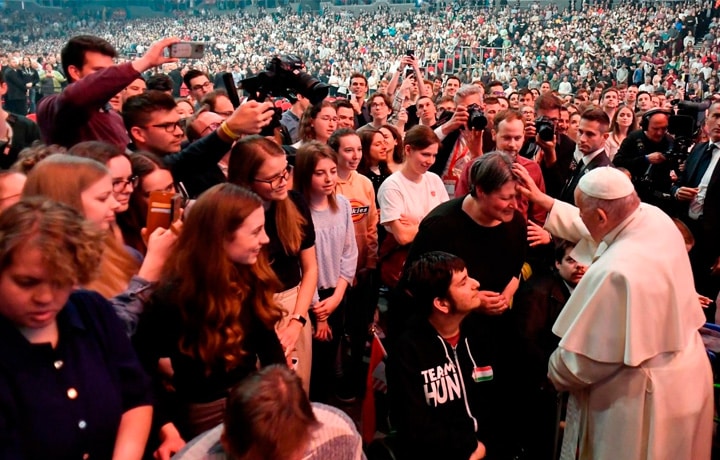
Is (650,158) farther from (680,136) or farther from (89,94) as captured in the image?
(89,94)

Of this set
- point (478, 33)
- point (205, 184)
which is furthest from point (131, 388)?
point (478, 33)

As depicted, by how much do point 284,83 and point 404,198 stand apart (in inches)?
38.3

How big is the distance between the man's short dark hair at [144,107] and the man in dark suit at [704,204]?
11.4ft

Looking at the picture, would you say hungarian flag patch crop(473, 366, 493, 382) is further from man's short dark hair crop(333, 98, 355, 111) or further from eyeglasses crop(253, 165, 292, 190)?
man's short dark hair crop(333, 98, 355, 111)

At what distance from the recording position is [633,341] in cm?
245

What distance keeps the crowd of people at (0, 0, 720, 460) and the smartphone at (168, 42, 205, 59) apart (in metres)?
0.04

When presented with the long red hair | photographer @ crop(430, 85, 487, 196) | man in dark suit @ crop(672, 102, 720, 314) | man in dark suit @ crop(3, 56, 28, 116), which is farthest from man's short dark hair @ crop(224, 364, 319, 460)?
man in dark suit @ crop(3, 56, 28, 116)

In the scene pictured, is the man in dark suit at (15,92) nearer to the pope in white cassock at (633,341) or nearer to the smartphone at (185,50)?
the smartphone at (185,50)

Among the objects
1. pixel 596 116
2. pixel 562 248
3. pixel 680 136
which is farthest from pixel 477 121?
pixel 680 136

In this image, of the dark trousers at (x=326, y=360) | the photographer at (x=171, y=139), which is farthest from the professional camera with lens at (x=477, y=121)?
the photographer at (x=171, y=139)

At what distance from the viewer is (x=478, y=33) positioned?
75.8 feet

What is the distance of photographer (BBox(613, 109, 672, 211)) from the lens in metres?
5.08

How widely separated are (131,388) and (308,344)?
1428 mm

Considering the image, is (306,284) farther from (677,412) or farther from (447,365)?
(677,412)
